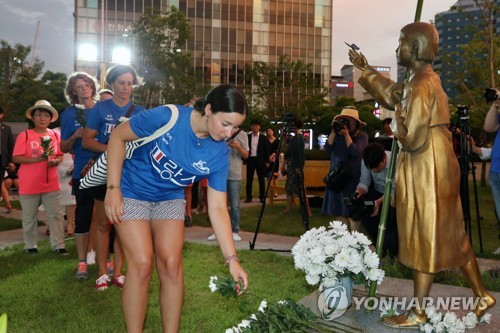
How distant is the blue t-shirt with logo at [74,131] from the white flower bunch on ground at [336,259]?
2949 millimetres

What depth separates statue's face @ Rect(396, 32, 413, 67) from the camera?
11.6 ft

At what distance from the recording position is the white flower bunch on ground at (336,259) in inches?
132

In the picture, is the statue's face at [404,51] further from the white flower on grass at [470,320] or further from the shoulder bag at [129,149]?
the white flower on grass at [470,320]

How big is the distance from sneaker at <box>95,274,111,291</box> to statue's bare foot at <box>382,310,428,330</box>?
2.78 m

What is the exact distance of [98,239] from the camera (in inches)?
199

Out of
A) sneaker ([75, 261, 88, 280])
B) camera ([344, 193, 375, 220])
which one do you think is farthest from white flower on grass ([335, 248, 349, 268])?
sneaker ([75, 261, 88, 280])

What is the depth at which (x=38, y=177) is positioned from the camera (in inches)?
263

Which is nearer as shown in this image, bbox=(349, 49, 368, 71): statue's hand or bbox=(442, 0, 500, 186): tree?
bbox=(349, 49, 368, 71): statue's hand

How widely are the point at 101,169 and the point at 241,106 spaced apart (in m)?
1.21

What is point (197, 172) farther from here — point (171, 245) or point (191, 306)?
point (191, 306)

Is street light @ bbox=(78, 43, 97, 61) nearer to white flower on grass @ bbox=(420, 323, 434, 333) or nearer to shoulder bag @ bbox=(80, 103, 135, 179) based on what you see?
shoulder bag @ bbox=(80, 103, 135, 179)

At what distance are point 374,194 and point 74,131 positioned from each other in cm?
355

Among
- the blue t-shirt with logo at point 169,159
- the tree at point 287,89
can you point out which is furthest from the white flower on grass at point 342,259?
the tree at point 287,89

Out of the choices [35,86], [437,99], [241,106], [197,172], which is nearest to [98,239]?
[197,172]
